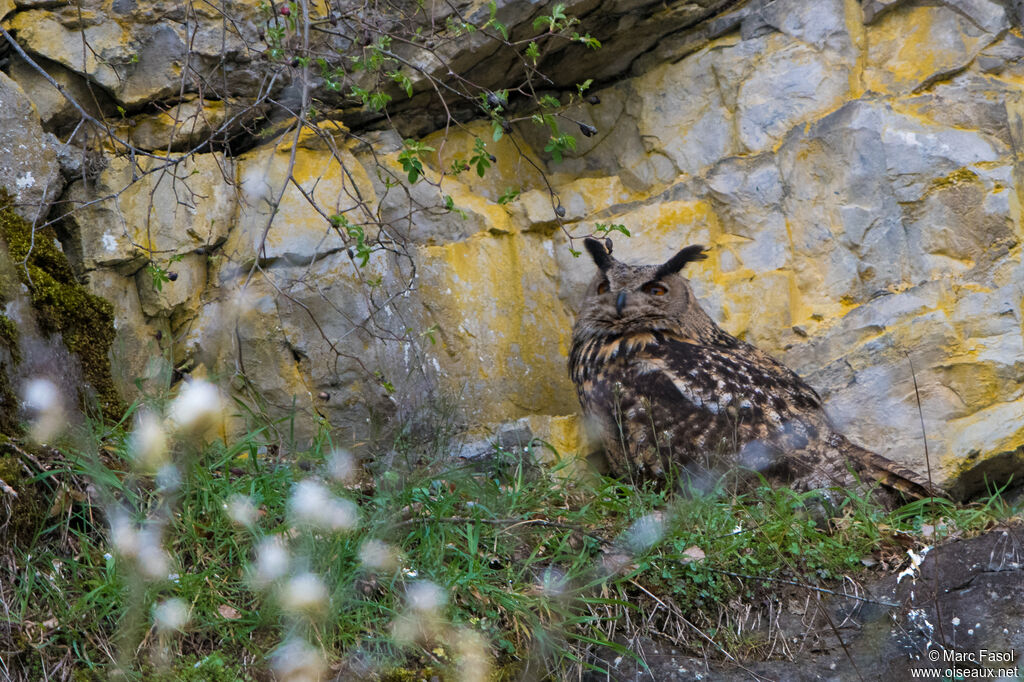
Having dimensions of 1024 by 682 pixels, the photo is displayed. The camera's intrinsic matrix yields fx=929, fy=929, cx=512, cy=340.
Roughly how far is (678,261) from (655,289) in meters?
0.17

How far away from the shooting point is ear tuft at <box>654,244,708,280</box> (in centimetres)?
427

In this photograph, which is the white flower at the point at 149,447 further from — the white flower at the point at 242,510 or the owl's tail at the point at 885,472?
the owl's tail at the point at 885,472

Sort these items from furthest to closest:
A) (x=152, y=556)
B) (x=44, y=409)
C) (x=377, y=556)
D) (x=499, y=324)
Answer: (x=499, y=324)
(x=44, y=409)
(x=377, y=556)
(x=152, y=556)

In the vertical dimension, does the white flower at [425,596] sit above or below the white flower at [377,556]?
below

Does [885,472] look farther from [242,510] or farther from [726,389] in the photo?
[242,510]

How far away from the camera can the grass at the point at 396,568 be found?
2541mm

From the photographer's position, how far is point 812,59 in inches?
173

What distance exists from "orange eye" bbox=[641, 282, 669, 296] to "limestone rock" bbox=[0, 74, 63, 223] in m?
2.52

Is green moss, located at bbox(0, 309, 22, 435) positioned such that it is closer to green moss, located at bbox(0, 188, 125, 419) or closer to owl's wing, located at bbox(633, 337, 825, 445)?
green moss, located at bbox(0, 188, 125, 419)

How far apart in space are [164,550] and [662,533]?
60.9 inches

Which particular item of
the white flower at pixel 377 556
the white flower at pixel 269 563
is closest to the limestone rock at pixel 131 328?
the white flower at pixel 269 563

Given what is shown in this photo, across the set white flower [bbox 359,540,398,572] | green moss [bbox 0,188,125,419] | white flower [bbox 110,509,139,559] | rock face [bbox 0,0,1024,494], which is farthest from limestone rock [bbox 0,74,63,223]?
white flower [bbox 359,540,398,572]

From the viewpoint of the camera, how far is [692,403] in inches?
150

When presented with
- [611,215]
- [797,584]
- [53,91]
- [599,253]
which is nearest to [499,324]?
[599,253]
